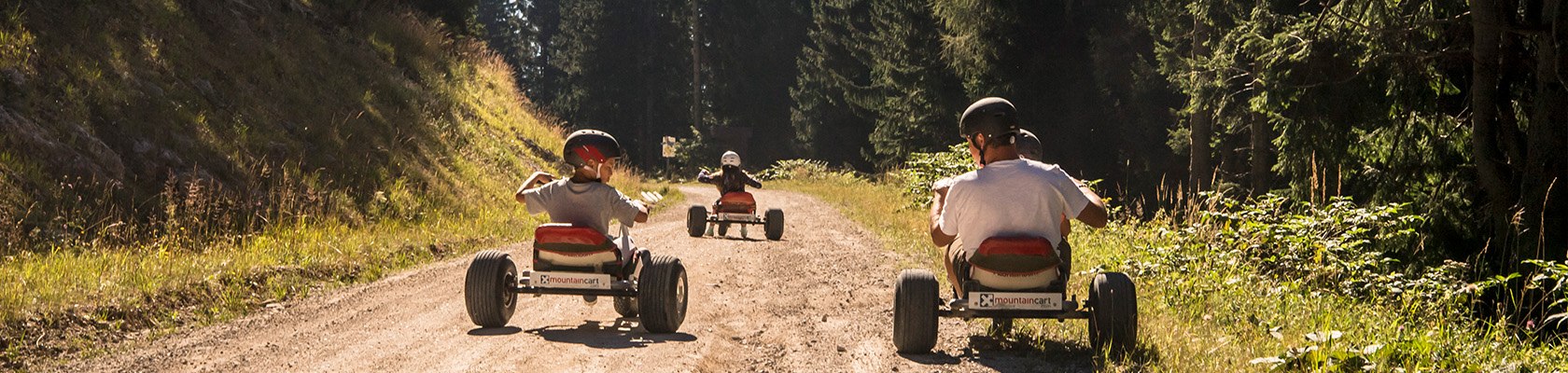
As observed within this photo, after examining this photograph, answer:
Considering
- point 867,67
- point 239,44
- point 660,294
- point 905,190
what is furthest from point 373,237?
point 867,67

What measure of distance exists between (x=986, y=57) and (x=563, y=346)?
27.8 metres

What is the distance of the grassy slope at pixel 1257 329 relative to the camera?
6.52 m

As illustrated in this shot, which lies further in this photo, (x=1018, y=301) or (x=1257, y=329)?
(x=1257, y=329)

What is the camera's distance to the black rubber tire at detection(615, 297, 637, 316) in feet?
31.2

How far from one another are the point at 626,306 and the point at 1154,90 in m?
27.7

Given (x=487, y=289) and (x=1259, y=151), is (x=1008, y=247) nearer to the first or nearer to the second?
(x=487, y=289)

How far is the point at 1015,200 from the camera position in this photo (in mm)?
7133

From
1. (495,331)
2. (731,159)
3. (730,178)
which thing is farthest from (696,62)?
(495,331)

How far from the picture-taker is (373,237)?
49.7 ft

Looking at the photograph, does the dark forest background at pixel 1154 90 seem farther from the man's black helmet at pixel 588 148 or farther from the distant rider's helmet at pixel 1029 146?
the man's black helmet at pixel 588 148

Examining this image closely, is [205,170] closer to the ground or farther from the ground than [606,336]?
farther from the ground

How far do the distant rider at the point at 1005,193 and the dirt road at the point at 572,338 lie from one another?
79 centimetres

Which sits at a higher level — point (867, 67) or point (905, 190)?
point (867, 67)

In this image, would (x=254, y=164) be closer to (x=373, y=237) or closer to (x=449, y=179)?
(x=373, y=237)
